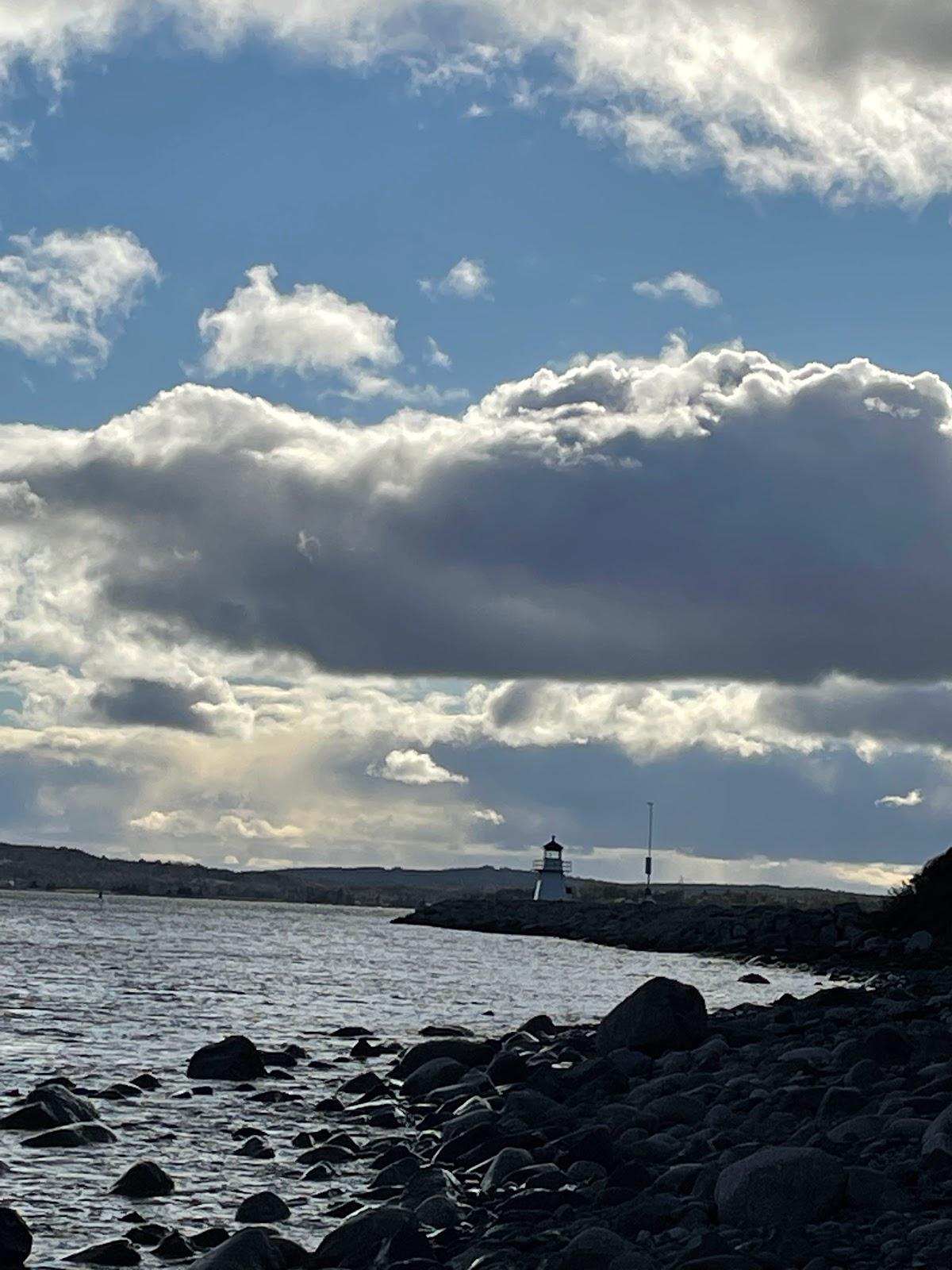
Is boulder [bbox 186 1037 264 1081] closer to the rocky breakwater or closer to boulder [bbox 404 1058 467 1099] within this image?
boulder [bbox 404 1058 467 1099]

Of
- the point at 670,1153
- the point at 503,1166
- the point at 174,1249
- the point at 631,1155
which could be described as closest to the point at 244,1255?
the point at 174,1249

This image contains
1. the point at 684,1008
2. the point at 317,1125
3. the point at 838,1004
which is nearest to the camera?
the point at 317,1125

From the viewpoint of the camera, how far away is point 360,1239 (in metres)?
11.2

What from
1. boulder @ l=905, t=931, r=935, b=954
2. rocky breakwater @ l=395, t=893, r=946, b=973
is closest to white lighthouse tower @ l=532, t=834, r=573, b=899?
rocky breakwater @ l=395, t=893, r=946, b=973

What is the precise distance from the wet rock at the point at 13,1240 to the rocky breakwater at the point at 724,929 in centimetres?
3354

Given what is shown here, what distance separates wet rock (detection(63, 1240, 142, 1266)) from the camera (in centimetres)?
1121

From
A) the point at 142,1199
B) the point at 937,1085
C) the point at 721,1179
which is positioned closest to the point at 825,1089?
the point at 937,1085

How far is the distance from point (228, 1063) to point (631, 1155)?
949 centimetres

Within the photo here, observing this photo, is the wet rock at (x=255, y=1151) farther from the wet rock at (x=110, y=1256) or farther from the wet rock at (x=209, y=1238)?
the wet rock at (x=110, y=1256)

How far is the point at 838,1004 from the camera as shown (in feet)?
78.7

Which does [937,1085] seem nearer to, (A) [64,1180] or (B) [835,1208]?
(B) [835,1208]

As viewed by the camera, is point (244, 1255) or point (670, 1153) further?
point (670, 1153)

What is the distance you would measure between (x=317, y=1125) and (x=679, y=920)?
194 ft

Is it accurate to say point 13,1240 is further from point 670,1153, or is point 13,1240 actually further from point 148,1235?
point 670,1153
